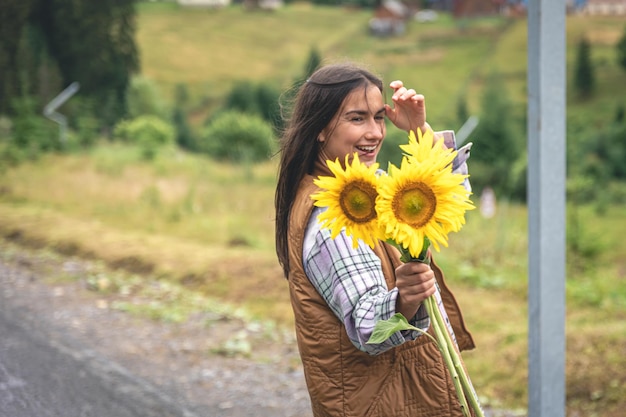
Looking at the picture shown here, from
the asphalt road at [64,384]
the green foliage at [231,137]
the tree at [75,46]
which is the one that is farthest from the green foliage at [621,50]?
the asphalt road at [64,384]

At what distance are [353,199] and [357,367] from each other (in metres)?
0.48

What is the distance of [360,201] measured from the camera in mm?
1668

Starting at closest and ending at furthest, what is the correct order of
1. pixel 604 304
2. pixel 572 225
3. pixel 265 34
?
pixel 604 304
pixel 572 225
pixel 265 34

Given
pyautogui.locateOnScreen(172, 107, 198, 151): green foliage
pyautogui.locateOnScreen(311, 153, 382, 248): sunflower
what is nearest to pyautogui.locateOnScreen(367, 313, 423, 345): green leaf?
pyautogui.locateOnScreen(311, 153, 382, 248): sunflower

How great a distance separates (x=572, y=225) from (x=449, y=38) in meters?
6.23

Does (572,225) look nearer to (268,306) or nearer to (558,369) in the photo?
(268,306)

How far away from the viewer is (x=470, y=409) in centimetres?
200

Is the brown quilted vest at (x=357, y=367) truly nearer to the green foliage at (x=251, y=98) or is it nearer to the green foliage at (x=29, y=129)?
the green foliage at (x=29, y=129)

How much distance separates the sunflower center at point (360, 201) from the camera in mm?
1668

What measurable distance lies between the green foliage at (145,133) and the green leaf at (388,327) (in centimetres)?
872

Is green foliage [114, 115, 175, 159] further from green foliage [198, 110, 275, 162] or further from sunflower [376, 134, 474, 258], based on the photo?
sunflower [376, 134, 474, 258]

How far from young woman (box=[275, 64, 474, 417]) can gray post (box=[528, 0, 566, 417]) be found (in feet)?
3.21

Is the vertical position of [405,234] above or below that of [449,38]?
above

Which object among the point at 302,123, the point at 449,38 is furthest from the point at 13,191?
the point at 449,38
